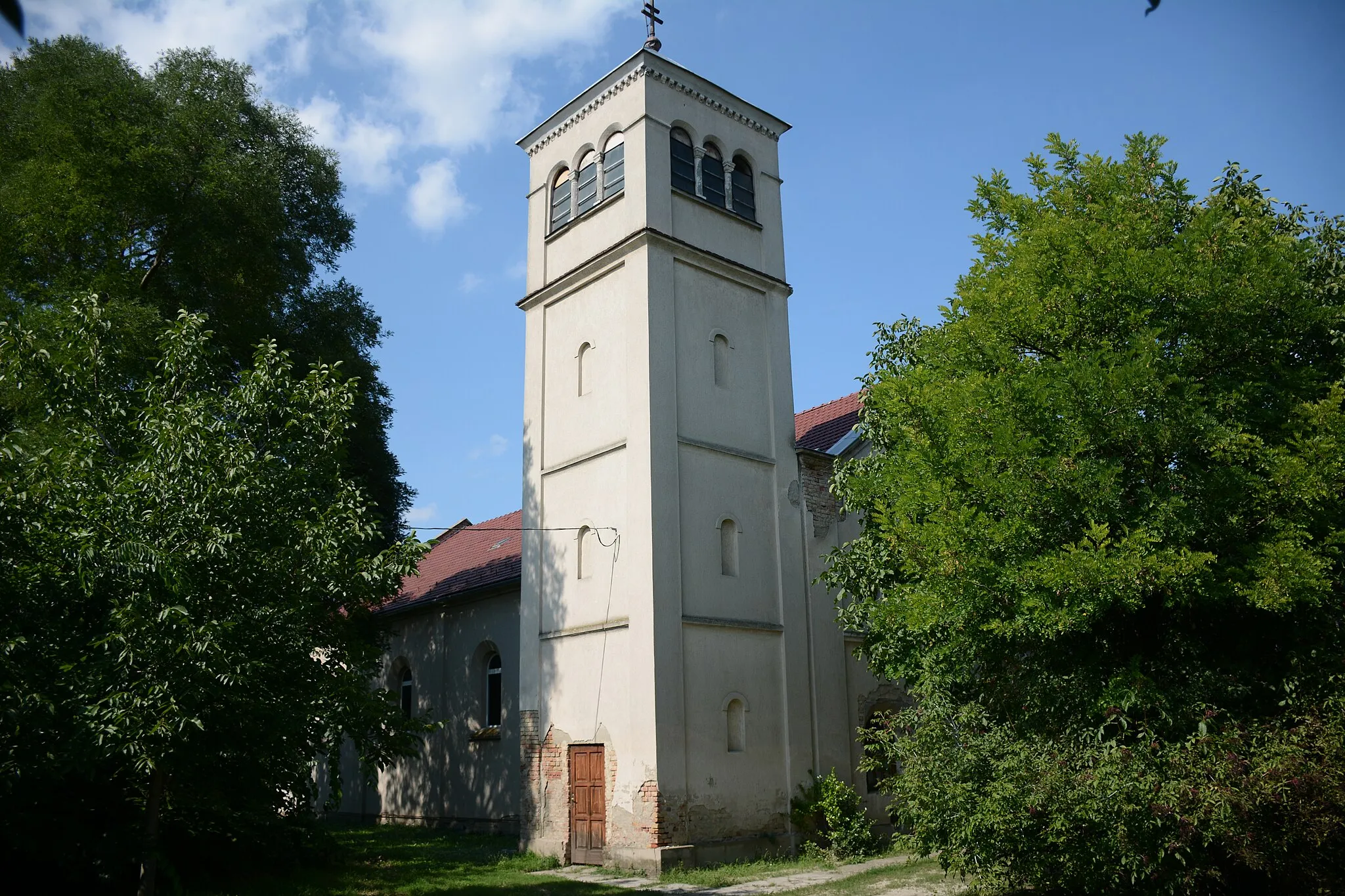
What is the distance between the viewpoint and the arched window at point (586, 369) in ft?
59.4

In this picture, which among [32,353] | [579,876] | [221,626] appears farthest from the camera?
[579,876]

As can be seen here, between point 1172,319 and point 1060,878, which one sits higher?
point 1172,319

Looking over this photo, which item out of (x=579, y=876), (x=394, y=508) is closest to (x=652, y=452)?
(x=579, y=876)

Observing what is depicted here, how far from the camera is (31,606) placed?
8477mm

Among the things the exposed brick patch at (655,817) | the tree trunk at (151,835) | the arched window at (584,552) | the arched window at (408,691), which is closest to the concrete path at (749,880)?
the exposed brick patch at (655,817)

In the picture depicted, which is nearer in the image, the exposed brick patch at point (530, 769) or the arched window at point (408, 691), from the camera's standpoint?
the exposed brick patch at point (530, 769)

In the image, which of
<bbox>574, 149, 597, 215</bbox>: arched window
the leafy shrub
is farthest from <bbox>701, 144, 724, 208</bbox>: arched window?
the leafy shrub

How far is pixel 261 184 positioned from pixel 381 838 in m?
12.9

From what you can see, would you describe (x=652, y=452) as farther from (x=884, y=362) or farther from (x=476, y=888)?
(x=476, y=888)

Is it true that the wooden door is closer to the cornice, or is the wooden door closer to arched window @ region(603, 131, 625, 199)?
arched window @ region(603, 131, 625, 199)

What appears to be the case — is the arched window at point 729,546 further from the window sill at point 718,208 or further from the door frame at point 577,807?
the window sill at point 718,208

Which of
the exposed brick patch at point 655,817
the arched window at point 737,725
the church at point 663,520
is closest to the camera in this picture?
the exposed brick patch at point 655,817

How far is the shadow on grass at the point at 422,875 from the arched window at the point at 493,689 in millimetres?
2463

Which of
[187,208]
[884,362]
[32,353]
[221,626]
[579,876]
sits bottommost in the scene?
[579,876]
